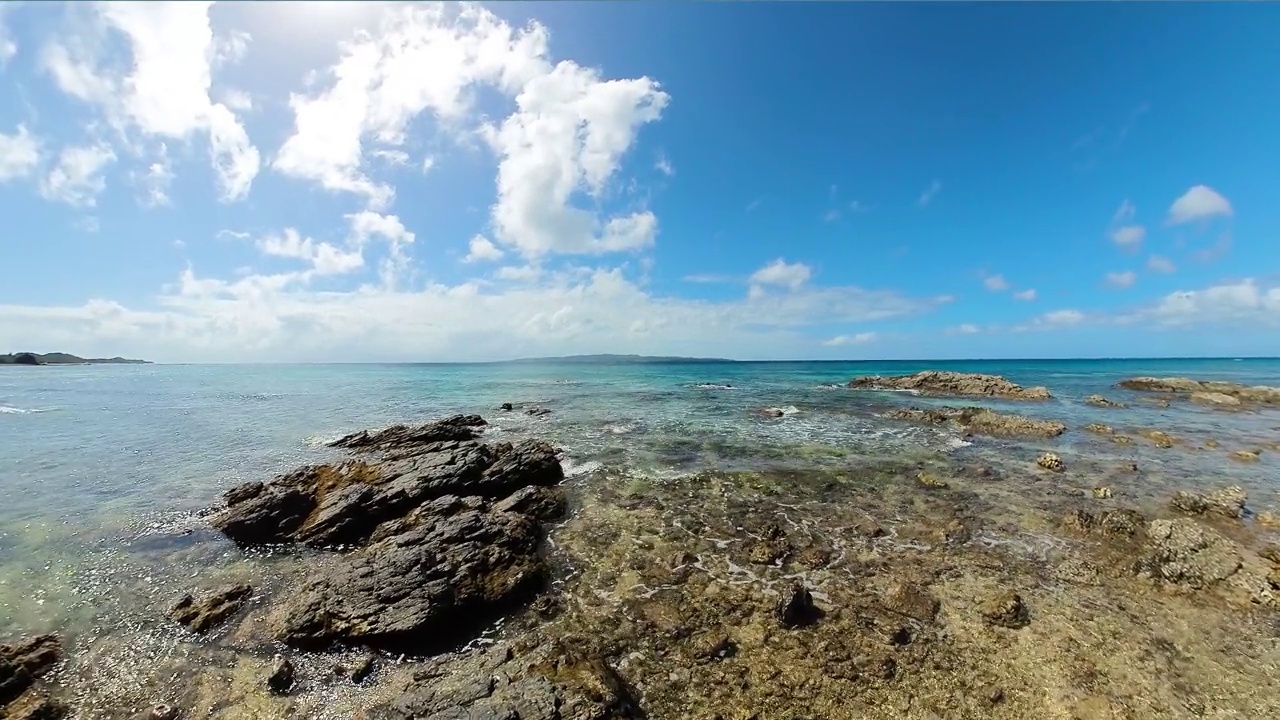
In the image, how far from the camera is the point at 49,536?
1411cm

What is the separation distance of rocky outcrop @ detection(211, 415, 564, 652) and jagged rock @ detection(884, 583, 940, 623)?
804cm

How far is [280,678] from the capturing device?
8.15 meters

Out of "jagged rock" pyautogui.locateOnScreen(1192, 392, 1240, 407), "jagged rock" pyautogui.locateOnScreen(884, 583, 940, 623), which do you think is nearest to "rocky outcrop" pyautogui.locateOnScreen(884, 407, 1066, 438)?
"jagged rock" pyautogui.locateOnScreen(884, 583, 940, 623)

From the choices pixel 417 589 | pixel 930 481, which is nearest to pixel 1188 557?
pixel 930 481

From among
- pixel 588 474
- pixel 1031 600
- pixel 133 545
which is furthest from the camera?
pixel 588 474

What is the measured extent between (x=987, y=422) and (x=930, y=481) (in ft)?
57.0

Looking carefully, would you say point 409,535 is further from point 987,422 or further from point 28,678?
point 987,422

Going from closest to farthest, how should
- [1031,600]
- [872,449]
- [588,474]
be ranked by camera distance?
1. [1031,600]
2. [588,474]
3. [872,449]

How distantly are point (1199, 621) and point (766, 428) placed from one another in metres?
23.0

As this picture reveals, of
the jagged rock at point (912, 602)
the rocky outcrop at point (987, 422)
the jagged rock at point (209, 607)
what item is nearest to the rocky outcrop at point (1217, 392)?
the rocky outcrop at point (987, 422)

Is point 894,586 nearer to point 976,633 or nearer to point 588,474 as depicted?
point 976,633

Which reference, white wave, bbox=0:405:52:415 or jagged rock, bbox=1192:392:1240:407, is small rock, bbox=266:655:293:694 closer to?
white wave, bbox=0:405:52:415

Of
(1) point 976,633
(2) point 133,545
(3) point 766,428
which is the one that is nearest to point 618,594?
(1) point 976,633

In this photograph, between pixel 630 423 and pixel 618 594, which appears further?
pixel 630 423
